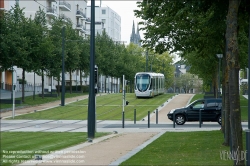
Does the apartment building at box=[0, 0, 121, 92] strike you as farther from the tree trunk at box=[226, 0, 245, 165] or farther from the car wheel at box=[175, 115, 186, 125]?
the tree trunk at box=[226, 0, 245, 165]

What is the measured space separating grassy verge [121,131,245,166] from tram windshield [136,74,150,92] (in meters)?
38.7

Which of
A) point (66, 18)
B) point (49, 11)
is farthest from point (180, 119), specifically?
point (49, 11)

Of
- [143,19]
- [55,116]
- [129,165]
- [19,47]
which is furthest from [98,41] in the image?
[129,165]

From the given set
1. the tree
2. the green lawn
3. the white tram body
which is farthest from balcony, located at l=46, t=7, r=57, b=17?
the tree

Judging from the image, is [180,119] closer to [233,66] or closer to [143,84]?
[233,66]

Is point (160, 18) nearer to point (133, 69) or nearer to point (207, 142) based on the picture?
point (207, 142)

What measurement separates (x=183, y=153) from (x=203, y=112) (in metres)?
18.2

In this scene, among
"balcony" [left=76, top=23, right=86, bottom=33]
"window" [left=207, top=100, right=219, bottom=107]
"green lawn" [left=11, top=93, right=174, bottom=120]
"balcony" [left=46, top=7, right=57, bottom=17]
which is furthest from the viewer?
"balcony" [left=76, top=23, right=86, bottom=33]

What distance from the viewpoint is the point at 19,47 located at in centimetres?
4575

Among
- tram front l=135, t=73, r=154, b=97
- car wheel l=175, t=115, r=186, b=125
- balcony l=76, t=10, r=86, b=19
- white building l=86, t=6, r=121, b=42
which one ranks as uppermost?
white building l=86, t=6, r=121, b=42

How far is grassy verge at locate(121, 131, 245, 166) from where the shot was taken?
13586 millimetres

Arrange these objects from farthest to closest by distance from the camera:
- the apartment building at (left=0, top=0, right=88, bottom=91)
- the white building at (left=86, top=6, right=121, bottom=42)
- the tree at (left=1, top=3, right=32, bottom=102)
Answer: the white building at (left=86, top=6, right=121, bottom=42)
the apartment building at (left=0, top=0, right=88, bottom=91)
the tree at (left=1, top=3, right=32, bottom=102)

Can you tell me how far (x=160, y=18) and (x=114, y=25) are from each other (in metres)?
124

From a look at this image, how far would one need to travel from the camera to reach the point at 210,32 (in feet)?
66.4
